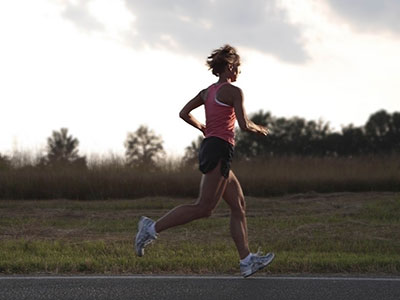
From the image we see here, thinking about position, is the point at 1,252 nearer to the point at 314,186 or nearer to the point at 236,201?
the point at 236,201

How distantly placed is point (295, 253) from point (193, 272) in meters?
1.87

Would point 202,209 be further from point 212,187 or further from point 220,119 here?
point 220,119

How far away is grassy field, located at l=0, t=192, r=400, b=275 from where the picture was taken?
6.67 meters

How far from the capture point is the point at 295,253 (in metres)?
7.87

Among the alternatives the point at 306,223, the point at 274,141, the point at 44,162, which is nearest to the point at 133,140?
the point at 274,141

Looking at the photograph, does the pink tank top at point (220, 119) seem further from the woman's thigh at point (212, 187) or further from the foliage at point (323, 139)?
the foliage at point (323, 139)

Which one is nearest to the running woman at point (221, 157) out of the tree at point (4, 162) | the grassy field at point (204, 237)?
the grassy field at point (204, 237)

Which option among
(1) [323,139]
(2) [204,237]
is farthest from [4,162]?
(1) [323,139]

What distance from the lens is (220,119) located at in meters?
5.48
